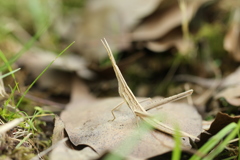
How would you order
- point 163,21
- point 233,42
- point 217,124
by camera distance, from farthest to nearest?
point 163,21 → point 233,42 → point 217,124

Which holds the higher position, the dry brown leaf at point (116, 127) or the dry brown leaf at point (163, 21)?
the dry brown leaf at point (163, 21)

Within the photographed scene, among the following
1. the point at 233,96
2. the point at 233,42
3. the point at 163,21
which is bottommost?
the point at 233,96

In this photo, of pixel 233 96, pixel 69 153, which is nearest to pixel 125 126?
pixel 69 153

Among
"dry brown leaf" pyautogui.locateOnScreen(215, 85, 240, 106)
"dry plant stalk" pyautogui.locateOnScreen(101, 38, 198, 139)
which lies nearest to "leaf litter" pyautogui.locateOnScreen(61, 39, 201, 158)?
"dry plant stalk" pyautogui.locateOnScreen(101, 38, 198, 139)

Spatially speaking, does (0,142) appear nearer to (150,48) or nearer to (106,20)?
(150,48)

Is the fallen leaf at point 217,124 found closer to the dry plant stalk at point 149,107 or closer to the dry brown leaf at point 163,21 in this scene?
the dry plant stalk at point 149,107

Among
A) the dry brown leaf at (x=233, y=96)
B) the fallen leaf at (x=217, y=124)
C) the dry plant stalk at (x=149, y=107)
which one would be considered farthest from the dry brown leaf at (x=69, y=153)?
the dry brown leaf at (x=233, y=96)

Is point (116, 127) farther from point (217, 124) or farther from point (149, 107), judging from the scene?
point (217, 124)
